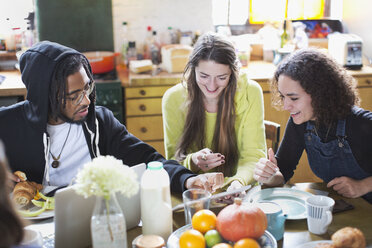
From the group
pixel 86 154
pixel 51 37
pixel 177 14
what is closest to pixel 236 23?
pixel 177 14

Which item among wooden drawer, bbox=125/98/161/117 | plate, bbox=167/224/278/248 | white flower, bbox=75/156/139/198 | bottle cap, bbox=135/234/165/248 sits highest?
white flower, bbox=75/156/139/198

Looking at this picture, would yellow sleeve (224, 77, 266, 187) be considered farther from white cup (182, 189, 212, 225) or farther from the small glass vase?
the small glass vase

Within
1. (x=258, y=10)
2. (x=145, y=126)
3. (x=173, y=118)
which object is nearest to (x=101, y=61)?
(x=145, y=126)

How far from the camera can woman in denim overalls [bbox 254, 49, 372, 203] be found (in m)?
1.70

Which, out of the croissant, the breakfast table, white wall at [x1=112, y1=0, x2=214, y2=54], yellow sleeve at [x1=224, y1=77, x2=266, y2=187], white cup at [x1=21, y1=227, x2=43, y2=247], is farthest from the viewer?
white wall at [x1=112, y1=0, x2=214, y2=54]

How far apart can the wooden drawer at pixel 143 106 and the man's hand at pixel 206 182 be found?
1639 millimetres

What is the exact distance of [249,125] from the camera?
6.59ft

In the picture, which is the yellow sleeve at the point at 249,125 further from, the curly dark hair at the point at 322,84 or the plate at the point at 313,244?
the plate at the point at 313,244

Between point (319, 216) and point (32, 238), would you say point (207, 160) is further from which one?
point (32, 238)

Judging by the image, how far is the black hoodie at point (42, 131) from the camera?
1.56 metres

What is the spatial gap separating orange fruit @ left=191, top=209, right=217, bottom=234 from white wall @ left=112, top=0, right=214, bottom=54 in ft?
8.81

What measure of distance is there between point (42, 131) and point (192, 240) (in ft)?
2.76

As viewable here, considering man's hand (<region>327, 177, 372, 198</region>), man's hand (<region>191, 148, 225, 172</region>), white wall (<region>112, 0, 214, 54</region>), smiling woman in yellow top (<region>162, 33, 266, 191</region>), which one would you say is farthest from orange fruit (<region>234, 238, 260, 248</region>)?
white wall (<region>112, 0, 214, 54</region>)

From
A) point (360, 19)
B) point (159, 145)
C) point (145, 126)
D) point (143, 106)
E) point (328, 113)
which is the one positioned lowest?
point (159, 145)
